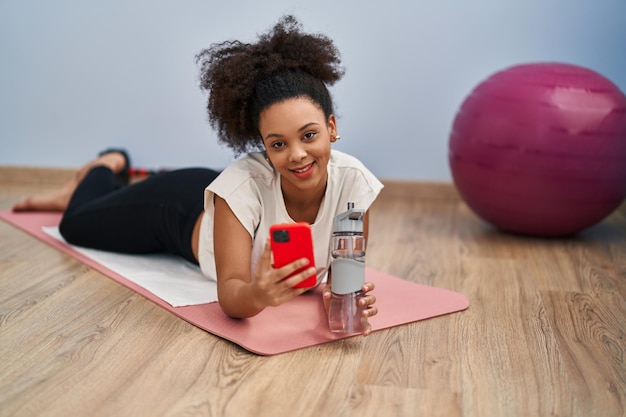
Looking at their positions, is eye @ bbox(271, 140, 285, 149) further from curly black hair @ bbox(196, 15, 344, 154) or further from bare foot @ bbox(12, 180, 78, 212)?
bare foot @ bbox(12, 180, 78, 212)

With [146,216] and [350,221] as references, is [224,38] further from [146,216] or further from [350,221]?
[350,221]

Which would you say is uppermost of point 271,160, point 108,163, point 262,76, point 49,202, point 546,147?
point 262,76

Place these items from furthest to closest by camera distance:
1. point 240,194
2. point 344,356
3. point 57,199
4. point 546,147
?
point 57,199 → point 546,147 → point 240,194 → point 344,356

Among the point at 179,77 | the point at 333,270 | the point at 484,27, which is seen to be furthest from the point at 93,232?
the point at 484,27

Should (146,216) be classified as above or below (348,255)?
below

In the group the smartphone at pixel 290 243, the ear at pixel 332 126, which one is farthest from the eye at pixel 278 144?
the smartphone at pixel 290 243

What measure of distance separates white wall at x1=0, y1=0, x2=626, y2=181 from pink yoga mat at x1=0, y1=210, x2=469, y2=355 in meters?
1.06

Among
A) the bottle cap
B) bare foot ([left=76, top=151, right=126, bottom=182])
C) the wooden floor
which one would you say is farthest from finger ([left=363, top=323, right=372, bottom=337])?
bare foot ([left=76, top=151, right=126, bottom=182])

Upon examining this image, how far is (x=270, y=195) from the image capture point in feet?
A: 5.28

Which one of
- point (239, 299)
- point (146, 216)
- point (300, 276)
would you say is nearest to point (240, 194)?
point (239, 299)

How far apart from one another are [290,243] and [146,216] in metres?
0.82

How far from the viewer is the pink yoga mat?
1.47 meters

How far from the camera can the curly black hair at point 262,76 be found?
4.90 feet

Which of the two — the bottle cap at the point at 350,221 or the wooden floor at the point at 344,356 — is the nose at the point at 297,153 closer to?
the bottle cap at the point at 350,221
